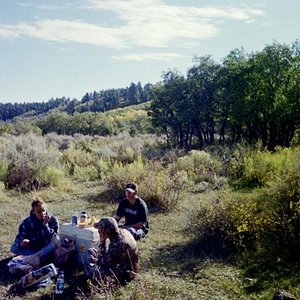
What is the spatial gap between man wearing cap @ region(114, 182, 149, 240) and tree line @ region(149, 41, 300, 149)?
43.6ft

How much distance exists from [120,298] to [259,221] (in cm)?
250

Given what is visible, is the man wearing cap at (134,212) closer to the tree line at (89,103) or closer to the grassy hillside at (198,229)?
the grassy hillside at (198,229)

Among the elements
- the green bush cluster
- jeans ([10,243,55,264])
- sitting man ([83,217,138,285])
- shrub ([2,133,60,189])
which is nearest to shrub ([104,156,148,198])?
shrub ([2,133,60,189])

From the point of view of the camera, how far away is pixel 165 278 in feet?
18.2

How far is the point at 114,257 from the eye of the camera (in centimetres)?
527

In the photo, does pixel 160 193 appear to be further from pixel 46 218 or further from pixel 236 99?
pixel 236 99

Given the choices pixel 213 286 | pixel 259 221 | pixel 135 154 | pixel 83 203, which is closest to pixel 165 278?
pixel 213 286

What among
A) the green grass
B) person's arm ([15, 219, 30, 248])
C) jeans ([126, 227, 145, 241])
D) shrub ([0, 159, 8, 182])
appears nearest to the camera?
the green grass

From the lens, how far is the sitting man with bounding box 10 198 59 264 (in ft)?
20.7

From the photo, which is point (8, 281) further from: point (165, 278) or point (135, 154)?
point (135, 154)

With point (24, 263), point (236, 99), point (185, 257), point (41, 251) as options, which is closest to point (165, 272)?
point (185, 257)

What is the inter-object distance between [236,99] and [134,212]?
16082 mm

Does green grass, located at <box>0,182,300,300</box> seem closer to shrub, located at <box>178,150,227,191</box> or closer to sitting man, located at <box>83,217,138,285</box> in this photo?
sitting man, located at <box>83,217,138,285</box>

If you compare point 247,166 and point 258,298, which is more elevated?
point 247,166
